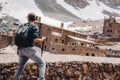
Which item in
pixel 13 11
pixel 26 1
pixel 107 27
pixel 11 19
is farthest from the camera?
pixel 26 1

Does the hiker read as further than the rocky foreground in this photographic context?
No

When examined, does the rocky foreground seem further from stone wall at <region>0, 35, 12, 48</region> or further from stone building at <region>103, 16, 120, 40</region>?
stone building at <region>103, 16, 120, 40</region>

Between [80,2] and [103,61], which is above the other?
[80,2]

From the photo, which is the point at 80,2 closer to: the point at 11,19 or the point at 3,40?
the point at 11,19

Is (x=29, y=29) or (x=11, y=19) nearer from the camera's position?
(x=29, y=29)

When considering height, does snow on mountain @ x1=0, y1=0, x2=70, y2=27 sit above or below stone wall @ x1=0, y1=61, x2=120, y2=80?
above

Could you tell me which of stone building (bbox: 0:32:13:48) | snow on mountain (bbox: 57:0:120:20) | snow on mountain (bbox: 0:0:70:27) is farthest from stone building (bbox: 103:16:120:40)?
snow on mountain (bbox: 57:0:120:20)

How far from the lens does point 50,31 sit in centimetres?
6612

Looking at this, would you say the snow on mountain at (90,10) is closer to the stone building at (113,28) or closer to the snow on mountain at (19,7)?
the snow on mountain at (19,7)

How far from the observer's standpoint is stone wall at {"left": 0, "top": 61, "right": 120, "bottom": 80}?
1339 centimetres

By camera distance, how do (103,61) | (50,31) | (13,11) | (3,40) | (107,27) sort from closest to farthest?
1. (103,61)
2. (50,31)
3. (3,40)
4. (107,27)
5. (13,11)

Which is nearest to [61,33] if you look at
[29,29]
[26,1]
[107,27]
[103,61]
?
[107,27]

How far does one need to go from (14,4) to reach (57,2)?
93.9 ft

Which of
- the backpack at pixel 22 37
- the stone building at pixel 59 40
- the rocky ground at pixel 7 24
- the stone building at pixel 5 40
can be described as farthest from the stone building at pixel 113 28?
the backpack at pixel 22 37
